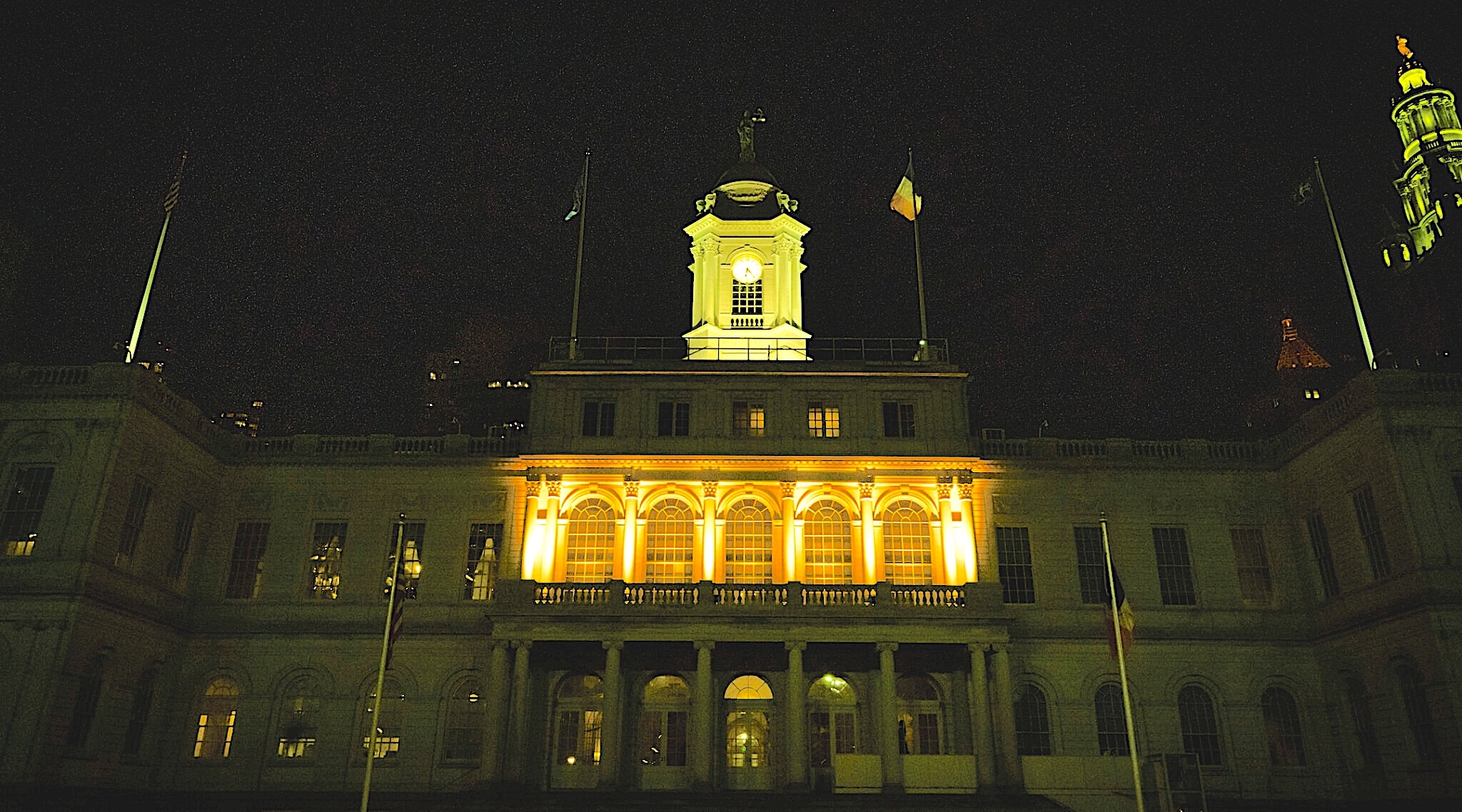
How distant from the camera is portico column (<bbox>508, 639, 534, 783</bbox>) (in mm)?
29672

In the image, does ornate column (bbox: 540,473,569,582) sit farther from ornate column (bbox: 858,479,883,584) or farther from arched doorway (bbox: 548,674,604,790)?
ornate column (bbox: 858,479,883,584)

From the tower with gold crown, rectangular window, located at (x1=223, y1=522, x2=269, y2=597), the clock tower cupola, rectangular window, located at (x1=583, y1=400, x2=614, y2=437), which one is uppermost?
the tower with gold crown

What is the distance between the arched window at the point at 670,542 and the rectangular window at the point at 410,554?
8.19 metres

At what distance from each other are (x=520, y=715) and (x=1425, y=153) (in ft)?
314

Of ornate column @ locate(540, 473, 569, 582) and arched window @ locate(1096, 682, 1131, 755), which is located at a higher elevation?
ornate column @ locate(540, 473, 569, 582)

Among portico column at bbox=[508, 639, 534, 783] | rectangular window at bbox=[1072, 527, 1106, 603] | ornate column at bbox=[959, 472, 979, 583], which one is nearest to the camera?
portico column at bbox=[508, 639, 534, 783]

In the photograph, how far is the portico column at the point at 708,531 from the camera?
33.2m

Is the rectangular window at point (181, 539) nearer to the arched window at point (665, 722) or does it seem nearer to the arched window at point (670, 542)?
the arched window at point (670, 542)

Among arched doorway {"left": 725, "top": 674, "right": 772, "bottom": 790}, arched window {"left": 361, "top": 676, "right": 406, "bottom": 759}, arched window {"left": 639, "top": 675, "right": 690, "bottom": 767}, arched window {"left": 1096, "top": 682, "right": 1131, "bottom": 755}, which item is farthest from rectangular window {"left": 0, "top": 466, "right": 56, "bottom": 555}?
arched window {"left": 1096, "top": 682, "right": 1131, "bottom": 755}

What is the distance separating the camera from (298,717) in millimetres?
32781

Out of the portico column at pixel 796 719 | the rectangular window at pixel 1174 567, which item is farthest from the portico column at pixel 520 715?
the rectangular window at pixel 1174 567

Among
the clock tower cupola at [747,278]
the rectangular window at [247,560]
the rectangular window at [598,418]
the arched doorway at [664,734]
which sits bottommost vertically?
the arched doorway at [664,734]

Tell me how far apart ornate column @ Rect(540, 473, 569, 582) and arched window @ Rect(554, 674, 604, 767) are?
11.5ft

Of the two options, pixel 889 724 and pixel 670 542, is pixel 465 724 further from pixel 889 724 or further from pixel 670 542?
pixel 889 724
